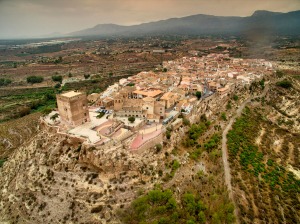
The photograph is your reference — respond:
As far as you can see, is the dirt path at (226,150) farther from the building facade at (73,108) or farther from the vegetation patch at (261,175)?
the building facade at (73,108)

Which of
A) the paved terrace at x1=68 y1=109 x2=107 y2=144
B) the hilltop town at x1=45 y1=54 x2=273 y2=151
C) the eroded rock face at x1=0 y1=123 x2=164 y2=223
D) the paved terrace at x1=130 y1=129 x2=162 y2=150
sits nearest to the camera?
the eroded rock face at x1=0 y1=123 x2=164 y2=223

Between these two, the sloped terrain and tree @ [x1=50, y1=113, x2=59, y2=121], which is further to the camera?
tree @ [x1=50, y1=113, x2=59, y2=121]

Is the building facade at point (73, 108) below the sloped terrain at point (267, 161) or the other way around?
the other way around

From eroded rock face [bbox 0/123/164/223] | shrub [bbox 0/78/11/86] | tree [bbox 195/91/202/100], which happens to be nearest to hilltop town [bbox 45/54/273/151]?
tree [bbox 195/91/202/100]

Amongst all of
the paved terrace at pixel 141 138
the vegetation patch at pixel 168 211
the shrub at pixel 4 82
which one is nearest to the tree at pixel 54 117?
the paved terrace at pixel 141 138

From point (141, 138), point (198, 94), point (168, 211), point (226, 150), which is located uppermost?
point (198, 94)

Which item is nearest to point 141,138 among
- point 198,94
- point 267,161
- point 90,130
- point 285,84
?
point 90,130

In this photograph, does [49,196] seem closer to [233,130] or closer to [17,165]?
[17,165]

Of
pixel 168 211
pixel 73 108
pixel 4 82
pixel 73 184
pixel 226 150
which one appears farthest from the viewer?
pixel 4 82

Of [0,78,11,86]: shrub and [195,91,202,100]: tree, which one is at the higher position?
[195,91,202,100]: tree

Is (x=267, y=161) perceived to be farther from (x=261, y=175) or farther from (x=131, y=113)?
(x=131, y=113)

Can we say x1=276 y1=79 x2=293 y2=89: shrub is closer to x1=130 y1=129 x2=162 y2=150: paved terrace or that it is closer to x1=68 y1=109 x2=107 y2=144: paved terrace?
x1=130 y1=129 x2=162 y2=150: paved terrace
